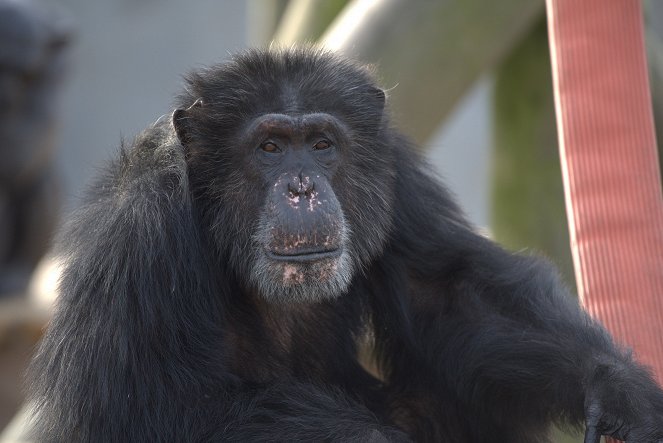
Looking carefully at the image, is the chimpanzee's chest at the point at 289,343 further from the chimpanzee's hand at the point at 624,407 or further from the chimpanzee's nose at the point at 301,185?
the chimpanzee's hand at the point at 624,407

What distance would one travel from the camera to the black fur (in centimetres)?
394

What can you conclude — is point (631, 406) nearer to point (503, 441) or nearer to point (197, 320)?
point (503, 441)

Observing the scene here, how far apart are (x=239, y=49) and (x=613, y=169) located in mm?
1537

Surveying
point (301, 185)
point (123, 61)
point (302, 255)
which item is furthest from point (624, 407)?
point (123, 61)

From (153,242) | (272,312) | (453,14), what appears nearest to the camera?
(153,242)

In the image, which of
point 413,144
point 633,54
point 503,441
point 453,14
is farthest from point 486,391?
point 453,14

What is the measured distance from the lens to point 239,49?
4660 millimetres

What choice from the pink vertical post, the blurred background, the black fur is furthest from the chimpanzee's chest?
the pink vertical post

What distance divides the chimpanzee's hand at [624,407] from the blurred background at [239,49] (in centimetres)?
138

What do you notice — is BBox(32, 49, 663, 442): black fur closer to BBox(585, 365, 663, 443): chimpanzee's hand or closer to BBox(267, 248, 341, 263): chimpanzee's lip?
BBox(585, 365, 663, 443): chimpanzee's hand

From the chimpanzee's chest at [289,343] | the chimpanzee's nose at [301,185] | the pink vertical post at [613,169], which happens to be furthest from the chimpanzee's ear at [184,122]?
the pink vertical post at [613,169]

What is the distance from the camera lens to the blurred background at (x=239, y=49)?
6.03 m

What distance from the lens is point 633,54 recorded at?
4.30 meters

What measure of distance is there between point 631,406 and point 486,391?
791 mm
